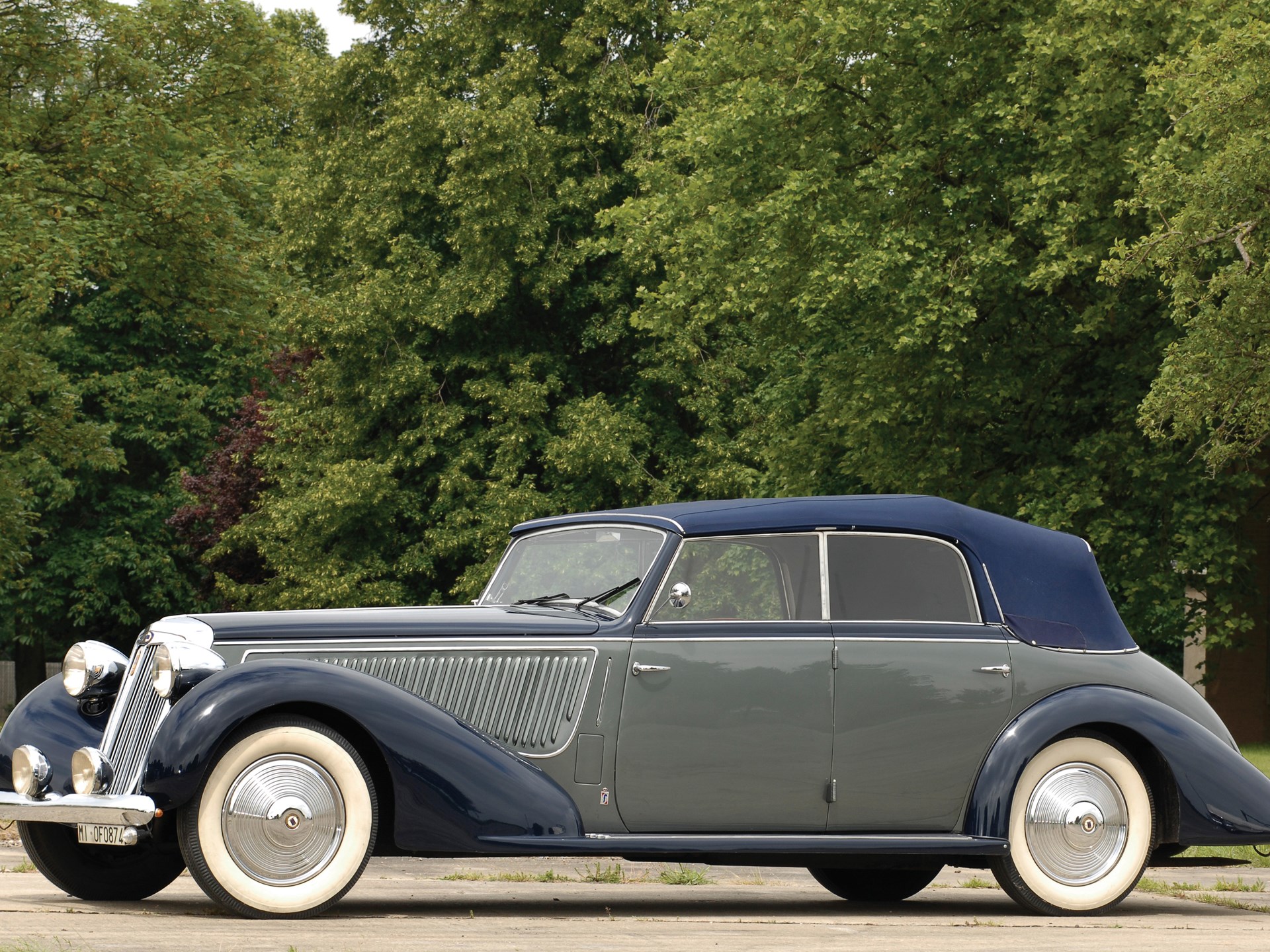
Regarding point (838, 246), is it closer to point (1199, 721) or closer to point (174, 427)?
point (1199, 721)

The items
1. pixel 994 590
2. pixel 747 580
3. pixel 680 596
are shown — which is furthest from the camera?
pixel 994 590

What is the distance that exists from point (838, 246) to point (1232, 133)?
19.0 feet

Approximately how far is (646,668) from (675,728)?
0.30m

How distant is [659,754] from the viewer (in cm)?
753

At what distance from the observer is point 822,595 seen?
25.8ft

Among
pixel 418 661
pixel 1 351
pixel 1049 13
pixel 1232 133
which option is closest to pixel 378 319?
pixel 1 351

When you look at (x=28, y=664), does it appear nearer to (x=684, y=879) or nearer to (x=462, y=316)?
(x=462, y=316)

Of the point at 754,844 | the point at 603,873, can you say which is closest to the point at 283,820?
the point at 754,844

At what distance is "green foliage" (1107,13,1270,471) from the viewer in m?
18.9

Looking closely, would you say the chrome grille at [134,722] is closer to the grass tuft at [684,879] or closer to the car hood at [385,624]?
the car hood at [385,624]

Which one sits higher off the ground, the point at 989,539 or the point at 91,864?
the point at 989,539

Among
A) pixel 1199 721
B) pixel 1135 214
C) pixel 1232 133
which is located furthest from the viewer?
pixel 1135 214

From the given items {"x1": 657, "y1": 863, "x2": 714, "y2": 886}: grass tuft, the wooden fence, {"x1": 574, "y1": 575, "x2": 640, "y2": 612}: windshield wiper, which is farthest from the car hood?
the wooden fence

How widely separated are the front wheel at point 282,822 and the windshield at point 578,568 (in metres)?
1.51
